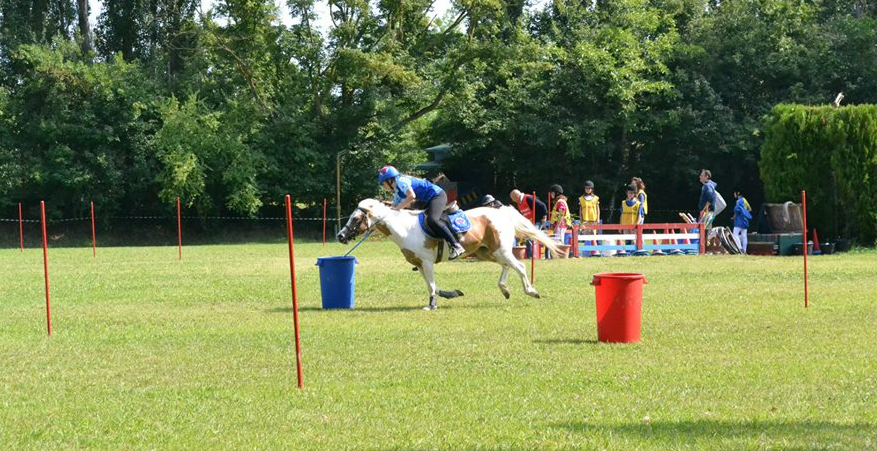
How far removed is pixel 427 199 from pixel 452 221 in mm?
492

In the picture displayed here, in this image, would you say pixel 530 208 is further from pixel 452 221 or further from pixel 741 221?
pixel 452 221

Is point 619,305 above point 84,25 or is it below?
below

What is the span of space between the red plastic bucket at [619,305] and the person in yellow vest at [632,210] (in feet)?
57.1

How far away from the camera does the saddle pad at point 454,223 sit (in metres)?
15.9

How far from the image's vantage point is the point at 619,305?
11258mm

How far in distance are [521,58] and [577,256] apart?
2048 centimetres

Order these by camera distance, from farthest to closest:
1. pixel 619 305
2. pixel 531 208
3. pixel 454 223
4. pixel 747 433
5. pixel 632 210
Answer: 1. pixel 632 210
2. pixel 531 208
3. pixel 454 223
4. pixel 619 305
5. pixel 747 433

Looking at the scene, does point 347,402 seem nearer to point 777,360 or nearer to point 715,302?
point 777,360

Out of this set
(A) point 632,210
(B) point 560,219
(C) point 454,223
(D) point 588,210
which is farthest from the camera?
(A) point 632,210

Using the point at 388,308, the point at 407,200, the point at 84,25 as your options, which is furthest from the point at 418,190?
the point at 84,25

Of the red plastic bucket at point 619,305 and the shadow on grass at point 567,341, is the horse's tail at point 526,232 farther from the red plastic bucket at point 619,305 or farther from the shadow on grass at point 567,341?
the red plastic bucket at point 619,305

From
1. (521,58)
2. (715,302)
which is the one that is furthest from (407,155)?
(715,302)

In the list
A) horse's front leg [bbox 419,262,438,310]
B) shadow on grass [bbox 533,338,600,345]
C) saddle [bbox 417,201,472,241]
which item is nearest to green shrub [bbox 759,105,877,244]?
saddle [bbox 417,201,472,241]

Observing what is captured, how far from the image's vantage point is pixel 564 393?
862 centimetres
